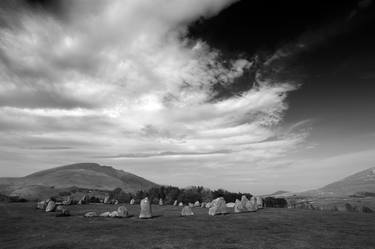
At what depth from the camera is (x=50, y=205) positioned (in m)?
65.1

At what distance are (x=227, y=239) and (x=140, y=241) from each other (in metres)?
8.30

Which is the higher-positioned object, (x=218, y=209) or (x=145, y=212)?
(x=218, y=209)

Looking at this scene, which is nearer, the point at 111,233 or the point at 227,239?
the point at 227,239

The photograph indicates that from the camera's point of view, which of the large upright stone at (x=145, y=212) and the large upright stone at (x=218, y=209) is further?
the large upright stone at (x=218, y=209)

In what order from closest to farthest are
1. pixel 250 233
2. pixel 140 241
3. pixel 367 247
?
pixel 367 247, pixel 140 241, pixel 250 233

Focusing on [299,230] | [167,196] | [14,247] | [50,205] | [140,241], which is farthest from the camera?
[167,196]

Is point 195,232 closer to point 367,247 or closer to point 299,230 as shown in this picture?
point 299,230

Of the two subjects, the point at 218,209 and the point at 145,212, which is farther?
the point at 218,209

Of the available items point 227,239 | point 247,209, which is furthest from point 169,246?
point 247,209

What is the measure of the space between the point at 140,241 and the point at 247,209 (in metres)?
36.4

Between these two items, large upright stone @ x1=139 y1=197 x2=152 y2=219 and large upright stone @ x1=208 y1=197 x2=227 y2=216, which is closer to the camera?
large upright stone @ x1=139 y1=197 x2=152 y2=219

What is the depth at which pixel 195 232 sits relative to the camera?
102ft

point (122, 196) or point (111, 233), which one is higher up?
point (122, 196)

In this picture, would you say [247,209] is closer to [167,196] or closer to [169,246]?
[169,246]
